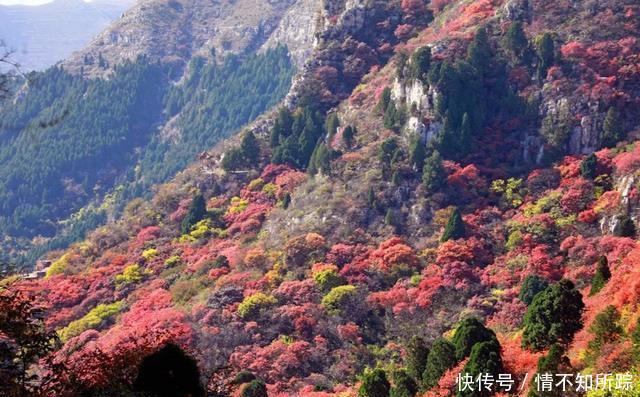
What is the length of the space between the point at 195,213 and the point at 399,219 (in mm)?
22297

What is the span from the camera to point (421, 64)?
73.6 meters

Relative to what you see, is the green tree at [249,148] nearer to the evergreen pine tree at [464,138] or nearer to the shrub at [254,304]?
the evergreen pine tree at [464,138]

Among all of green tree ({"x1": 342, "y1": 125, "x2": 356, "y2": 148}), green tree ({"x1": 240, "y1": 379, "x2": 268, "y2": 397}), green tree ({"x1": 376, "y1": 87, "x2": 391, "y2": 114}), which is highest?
green tree ({"x1": 376, "y1": 87, "x2": 391, "y2": 114})

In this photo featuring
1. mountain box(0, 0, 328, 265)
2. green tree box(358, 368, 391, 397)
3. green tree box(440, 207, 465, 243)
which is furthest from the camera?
mountain box(0, 0, 328, 265)

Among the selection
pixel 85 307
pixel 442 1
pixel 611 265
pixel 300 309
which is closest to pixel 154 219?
pixel 85 307

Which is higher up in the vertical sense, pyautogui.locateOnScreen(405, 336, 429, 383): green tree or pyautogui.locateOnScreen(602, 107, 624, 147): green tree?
pyautogui.locateOnScreen(602, 107, 624, 147): green tree

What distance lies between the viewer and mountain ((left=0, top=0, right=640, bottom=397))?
50.6 metres

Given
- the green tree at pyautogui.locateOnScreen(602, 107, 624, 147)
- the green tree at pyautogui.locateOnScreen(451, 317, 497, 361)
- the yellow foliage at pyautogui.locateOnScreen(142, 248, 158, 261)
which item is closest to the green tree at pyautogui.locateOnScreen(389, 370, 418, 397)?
the green tree at pyautogui.locateOnScreen(451, 317, 497, 361)

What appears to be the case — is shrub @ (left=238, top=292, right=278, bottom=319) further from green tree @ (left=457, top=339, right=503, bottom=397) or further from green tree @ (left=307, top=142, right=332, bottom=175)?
green tree @ (left=457, top=339, right=503, bottom=397)

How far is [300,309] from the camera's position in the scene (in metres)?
56.3

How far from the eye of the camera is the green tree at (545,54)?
7250cm

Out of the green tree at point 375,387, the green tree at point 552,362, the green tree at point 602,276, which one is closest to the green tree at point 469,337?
the green tree at point 375,387

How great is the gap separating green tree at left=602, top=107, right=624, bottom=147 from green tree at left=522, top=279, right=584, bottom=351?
34.2 metres

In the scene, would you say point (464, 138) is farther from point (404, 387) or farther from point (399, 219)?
point (404, 387)
